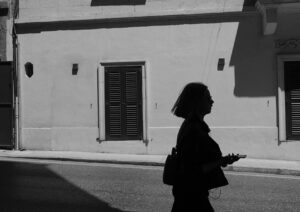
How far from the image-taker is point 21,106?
51.6ft

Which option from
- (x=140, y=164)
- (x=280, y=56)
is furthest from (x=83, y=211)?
(x=280, y=56)

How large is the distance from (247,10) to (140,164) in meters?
4.74

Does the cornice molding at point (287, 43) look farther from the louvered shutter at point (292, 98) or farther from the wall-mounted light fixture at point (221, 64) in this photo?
the wall-mounted light fixture at point (221, 64)

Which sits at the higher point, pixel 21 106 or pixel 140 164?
pixel 21 106

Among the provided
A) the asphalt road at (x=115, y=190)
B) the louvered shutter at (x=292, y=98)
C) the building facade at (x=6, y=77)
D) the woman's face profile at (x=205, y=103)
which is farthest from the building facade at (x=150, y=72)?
the woman's face profile at (x=205, y=103)

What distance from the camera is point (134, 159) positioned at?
13.7 meters

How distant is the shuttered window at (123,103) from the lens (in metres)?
15.0

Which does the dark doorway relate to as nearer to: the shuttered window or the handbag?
the shuttered window

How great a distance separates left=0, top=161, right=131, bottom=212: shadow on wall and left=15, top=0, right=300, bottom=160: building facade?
3.61m

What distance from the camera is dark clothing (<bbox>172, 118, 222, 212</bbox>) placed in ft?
12.2

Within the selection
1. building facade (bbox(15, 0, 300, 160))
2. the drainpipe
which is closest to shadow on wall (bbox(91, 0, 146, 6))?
building facade (bbox(15, 0, 300, 160))

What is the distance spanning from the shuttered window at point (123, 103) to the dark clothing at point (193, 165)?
1114cm

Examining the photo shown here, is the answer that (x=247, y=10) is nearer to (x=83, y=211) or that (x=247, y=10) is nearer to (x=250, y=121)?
(x=250, y=121)

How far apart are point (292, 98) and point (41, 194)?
7.63 meters
